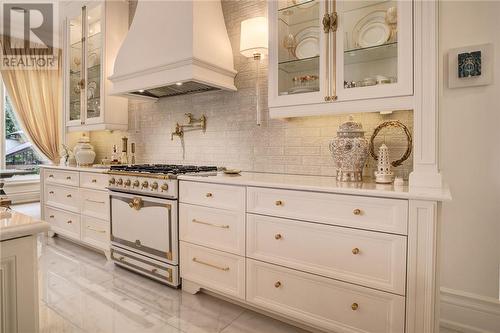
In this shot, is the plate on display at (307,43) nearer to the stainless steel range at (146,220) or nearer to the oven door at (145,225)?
the stainless steel range at (146,220)

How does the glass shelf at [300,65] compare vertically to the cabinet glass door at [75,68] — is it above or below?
below

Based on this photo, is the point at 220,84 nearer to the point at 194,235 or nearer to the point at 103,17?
the point at 194,235

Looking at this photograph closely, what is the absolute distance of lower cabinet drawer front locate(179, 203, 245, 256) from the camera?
78.5 inches

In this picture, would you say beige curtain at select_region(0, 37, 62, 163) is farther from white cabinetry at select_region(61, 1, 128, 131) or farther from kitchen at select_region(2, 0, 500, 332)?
kitchen at select_region(2, 0, 500, 332)

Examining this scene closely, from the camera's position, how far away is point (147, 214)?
8.18 feet

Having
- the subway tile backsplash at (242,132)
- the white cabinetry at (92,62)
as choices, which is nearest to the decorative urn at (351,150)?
the subway tile backsplash at (242,132)

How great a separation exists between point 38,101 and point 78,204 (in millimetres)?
3037

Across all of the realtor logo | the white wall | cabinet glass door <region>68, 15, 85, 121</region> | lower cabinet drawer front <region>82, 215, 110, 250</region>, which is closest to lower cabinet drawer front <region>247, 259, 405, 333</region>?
the white wall

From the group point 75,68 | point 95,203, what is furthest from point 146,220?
point 75,68

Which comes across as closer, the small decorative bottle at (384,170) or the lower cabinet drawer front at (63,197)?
the small decorative bottle at (384,170)

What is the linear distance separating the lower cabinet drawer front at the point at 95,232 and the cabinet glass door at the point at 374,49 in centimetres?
260

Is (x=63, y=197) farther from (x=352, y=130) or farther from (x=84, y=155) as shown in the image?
(x=352, y=130)

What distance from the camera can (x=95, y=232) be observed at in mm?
3123

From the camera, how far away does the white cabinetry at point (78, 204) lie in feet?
9.99
